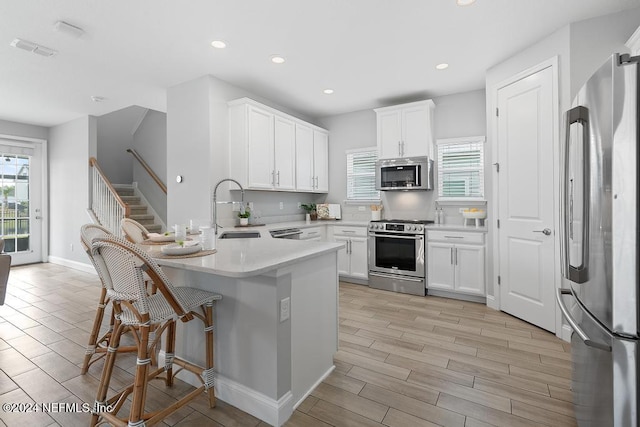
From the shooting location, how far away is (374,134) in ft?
17.3

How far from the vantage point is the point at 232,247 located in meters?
2.21

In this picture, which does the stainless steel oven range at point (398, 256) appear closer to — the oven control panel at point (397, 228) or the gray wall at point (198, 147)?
the oven control panel at point (397, 228)

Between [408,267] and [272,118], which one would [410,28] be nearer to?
[272,118]

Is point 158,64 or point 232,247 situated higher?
point 158,64

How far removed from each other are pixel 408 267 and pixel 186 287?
9.96 feet

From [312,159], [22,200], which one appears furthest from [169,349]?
[22,200]

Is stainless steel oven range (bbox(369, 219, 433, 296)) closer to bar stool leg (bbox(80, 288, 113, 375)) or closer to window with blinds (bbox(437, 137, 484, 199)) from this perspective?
window with blinds (bbox(437, 137, 484, 199))

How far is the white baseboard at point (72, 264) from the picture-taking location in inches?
215

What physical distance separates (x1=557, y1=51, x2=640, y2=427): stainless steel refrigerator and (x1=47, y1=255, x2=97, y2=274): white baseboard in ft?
21.1

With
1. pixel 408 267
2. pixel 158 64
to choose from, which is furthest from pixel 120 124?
pixel 408 267

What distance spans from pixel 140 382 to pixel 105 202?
4.95m

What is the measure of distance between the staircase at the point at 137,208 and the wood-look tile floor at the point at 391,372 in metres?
2.73

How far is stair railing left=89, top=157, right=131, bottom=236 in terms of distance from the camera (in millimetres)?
5172

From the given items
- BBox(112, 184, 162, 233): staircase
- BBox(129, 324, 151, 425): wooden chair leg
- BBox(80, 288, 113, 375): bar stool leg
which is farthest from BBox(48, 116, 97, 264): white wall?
BBox(129, 324, 151, 425): wooden chair leg
